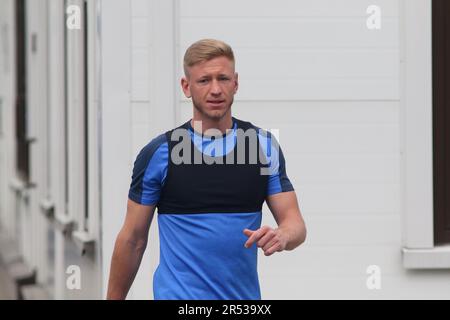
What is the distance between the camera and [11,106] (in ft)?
53.9

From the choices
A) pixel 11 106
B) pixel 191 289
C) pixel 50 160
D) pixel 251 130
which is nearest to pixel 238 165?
pixel 251 130

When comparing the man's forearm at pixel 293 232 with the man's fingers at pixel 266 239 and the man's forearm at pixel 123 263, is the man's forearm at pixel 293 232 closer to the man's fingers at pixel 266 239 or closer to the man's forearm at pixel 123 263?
the man's fingers at pixel 266 239

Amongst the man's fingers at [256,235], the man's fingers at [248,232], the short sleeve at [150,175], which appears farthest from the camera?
the short sleeve at [150,175]

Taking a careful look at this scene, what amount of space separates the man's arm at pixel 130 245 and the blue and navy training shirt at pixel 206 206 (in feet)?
0.18

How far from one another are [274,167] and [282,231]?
0.39 m

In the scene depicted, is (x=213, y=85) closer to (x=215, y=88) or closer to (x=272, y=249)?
(x=215, y=88)

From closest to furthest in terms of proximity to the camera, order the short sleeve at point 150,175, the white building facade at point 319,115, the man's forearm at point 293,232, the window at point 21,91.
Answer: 1. the man's forearm at point 293,232
2. the short sleeve at point 150,175
3. the white building facade at point 319,115
4. the window at point 21,91

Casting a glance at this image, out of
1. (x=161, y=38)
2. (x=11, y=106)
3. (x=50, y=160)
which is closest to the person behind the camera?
(x=161, y=38)

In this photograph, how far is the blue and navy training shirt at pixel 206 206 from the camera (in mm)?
5613

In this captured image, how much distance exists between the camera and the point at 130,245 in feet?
18.8

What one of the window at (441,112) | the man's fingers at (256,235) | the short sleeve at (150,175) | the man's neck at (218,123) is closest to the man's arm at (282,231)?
the man's fingers at (256,235)

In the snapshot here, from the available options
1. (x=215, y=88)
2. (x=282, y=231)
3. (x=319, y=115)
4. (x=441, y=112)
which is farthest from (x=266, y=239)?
(x=441, y=112)

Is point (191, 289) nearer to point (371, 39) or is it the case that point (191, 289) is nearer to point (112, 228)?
point (112, 228)

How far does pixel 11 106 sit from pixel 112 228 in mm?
9428
